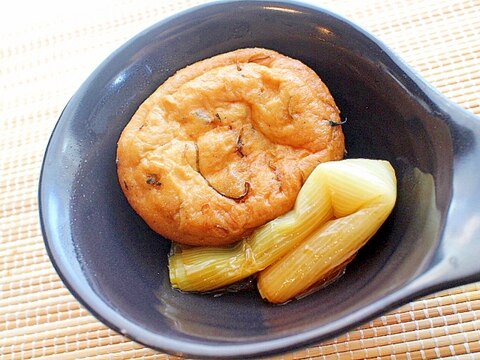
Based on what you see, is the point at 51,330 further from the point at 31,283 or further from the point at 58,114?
the point at 58,114

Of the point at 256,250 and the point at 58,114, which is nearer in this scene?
the point at 256,250

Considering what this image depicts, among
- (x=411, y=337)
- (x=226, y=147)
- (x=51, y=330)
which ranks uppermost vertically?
(x=226, y=147)

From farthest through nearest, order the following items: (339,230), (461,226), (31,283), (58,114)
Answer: (58,114) < (31,283) < (339,230) < (461,226)

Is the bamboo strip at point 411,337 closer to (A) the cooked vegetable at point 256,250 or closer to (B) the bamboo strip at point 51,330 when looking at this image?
(A) the cooked vegetable at point 256,250

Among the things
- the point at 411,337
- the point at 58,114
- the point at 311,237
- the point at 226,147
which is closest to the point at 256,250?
the point at 311,237

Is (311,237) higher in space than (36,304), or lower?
higher

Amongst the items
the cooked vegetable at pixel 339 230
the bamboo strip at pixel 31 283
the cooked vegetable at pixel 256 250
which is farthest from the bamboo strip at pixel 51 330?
the cooked vegetable at pixel 339 230
